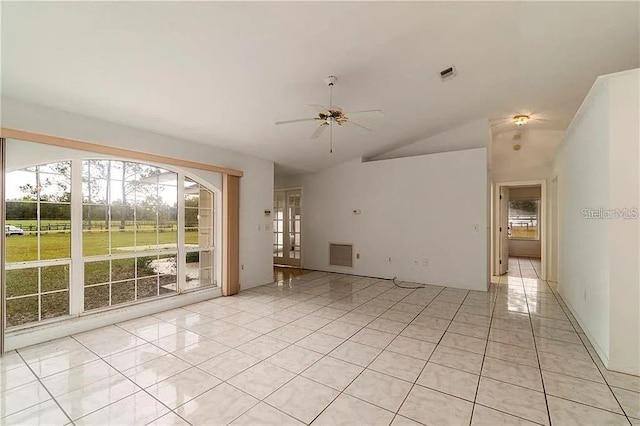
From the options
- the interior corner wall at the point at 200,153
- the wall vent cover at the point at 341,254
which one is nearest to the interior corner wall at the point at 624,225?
the wall vent cover at the point at 341,254

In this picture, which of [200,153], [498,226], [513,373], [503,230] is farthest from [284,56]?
[503,230]

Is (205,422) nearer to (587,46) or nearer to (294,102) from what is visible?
(294,102)

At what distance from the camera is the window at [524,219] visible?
32.6 feet

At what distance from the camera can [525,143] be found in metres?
6.50

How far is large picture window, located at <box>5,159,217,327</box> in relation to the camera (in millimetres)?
3111

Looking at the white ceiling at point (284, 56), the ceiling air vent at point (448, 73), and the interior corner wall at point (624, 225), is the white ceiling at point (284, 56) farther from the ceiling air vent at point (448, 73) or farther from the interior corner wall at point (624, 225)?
the interior corner wall at point (624, 225)

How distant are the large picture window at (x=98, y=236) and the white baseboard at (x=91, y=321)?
0.14 meters

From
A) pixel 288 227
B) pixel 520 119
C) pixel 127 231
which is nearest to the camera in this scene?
pixel 127 231

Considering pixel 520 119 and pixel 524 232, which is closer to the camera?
pixel 520 119

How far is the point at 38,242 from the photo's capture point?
3.21 metres

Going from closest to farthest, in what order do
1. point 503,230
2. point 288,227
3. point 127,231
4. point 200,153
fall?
1. point 127,231
2. point 200,153
3. point 503,230
4. point 288,227

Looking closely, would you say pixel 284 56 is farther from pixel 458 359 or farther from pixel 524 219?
pixel 524 219

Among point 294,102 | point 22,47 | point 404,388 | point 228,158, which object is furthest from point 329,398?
point 228,158

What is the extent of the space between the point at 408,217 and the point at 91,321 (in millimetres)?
5691
